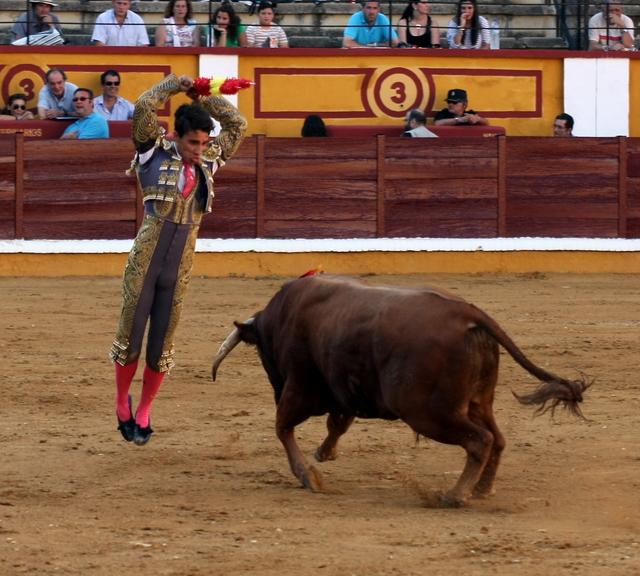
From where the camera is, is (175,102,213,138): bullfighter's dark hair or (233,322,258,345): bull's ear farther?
(233,322,258,345): bull's ear

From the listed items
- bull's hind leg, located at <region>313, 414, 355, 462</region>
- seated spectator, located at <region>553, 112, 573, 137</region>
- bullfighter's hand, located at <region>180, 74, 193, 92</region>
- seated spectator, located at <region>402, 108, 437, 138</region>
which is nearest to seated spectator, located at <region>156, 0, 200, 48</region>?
seated spectator, located at <region>402, 108, 437, 138</region>

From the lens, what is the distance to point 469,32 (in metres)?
11.3

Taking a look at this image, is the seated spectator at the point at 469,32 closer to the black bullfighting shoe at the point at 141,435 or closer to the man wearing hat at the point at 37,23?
the man wearing hat at the point at 37,23

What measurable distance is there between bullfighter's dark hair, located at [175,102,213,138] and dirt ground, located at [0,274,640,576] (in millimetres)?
1277

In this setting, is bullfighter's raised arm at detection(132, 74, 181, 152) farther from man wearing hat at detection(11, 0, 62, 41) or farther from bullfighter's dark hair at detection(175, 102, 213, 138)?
man wearing hat at detection(11, 0, 62, 41)

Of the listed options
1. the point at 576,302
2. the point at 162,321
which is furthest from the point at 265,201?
the point at 162,321

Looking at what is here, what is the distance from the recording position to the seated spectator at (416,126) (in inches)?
408

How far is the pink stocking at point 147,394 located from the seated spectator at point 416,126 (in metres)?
6.13

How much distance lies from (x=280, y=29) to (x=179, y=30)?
0.95 m

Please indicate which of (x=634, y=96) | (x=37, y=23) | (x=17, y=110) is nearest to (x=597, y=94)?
(x=634, y=96)

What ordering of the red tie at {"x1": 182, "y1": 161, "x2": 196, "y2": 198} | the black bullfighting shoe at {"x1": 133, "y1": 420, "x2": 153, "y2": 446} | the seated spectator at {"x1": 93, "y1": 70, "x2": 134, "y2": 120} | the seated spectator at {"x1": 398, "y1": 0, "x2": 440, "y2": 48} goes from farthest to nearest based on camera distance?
the seated spectator at {"x1": 398, "y1": 0, "x2": 440, "y2": 48} → the seated spectator at {"x1": 93, "y1": 70, "x2": 134, "y2": 120} → the black bullfighting shoe at {"x1": 133, "y1": 420, "x2": 153, "y2": 446} → the red tie at {"x1": 182, "y1": 161, "x2": 196, "y2": 198}

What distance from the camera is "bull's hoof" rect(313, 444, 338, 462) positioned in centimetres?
442

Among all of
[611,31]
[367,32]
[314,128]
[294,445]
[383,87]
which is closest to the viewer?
[294,445]

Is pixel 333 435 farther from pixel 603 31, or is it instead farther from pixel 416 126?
pixel 603 31
